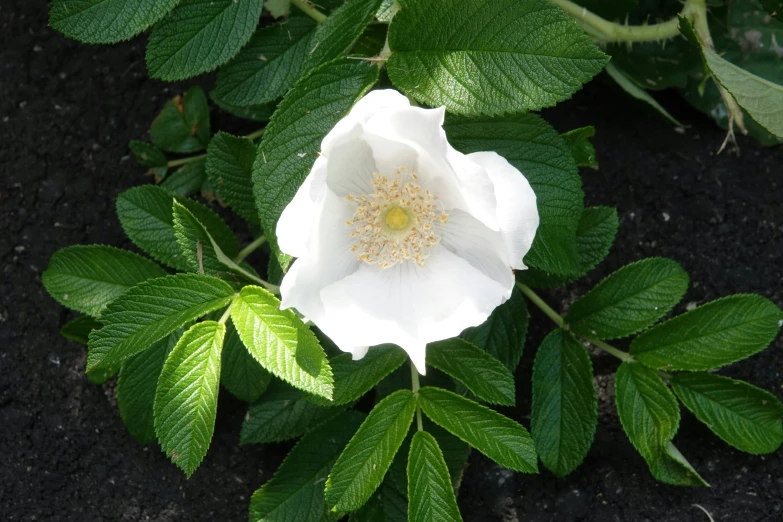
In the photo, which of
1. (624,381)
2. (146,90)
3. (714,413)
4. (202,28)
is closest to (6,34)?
(146,90)

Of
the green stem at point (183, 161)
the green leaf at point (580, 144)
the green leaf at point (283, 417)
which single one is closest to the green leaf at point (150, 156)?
the green stem at point (183, 161)

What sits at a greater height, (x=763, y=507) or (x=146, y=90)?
(x=146, y=90)

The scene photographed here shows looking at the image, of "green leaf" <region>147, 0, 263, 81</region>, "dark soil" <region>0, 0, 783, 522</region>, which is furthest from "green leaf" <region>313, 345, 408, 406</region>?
"green leaf" <region>147, 0, 263, 81</region>

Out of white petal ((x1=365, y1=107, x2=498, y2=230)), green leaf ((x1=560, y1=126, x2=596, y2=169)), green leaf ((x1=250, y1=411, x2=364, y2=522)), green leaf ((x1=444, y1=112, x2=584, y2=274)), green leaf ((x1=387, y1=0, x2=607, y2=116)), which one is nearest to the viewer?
white petal ((x1=365, y1=107, x2=498, y2=230))

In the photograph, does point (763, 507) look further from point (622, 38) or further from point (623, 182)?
point (622, 38)

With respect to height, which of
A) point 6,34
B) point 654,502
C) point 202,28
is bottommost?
point 654,502

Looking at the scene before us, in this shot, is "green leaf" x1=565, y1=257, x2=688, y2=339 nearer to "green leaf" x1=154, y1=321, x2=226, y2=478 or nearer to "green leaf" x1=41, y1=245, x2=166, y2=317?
"green leaf" x1=154, y1=321, x2=226, y2=478

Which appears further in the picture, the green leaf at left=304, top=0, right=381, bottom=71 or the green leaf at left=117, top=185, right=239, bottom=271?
the green leaf at left=117, top=185, right=239, bottom=271

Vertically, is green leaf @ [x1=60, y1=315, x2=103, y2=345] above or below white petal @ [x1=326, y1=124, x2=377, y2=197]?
below
